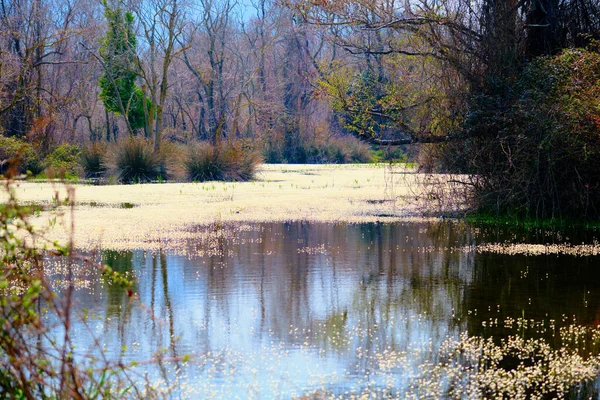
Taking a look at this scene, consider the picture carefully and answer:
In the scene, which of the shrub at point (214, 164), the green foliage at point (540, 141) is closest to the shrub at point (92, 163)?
the shrub at point (214, 164)

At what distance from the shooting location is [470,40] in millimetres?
13109

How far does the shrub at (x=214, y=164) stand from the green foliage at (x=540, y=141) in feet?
38.9

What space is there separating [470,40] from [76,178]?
15.9 meters

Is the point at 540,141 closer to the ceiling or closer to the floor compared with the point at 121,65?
closer to the floor

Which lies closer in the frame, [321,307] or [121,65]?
[321,307]

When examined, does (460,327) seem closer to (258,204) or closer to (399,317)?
(399,317)

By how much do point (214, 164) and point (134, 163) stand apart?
7.51ft

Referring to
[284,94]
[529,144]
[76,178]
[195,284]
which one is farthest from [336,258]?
[284,94]

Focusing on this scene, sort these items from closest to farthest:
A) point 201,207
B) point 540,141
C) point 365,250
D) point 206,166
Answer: point 365,250, point 540,141, point 201,207, point 206,166

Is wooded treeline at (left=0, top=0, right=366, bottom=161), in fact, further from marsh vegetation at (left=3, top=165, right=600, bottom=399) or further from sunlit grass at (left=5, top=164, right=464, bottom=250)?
marsh vegetation at (left=3, top=165, right=600, bottom=399)

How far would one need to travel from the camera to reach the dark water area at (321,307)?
4888 mm

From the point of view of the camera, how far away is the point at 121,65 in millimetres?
36531

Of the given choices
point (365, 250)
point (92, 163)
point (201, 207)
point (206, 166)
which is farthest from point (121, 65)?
point (365, 250)

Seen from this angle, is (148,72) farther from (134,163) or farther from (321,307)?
(321,307)
